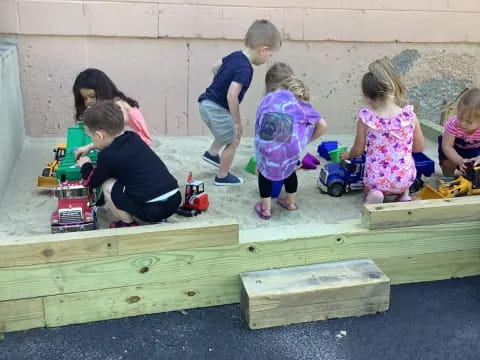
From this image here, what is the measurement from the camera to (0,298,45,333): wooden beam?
7.80 feet

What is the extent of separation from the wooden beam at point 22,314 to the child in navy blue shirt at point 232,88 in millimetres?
1518

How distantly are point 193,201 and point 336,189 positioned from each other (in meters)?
0.94

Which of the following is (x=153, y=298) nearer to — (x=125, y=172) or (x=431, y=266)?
(x=125, y=172)

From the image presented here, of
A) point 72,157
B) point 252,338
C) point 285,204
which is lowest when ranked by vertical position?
point 252,338

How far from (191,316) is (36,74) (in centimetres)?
271

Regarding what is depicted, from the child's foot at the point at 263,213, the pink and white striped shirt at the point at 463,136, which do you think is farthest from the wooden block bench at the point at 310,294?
the pink and white striped shirt at the point at 463,136

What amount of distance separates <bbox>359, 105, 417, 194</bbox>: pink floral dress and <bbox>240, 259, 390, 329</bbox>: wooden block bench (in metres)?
0.69

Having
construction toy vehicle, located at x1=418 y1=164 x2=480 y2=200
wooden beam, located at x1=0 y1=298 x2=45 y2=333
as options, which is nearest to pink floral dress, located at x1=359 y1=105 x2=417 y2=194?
construction toy vehicle, located at x1=418 y1=164 x2=480 y2=200

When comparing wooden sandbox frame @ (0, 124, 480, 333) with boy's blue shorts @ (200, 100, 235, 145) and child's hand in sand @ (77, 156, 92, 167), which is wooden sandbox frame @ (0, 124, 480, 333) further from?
boy's blue shorts @ (200, 100, 235, 145)

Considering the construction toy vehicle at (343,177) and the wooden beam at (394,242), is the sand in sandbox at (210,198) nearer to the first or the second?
the construction toy vehicle at (343,177)

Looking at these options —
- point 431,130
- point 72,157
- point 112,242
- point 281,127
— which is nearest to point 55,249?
point 112,242

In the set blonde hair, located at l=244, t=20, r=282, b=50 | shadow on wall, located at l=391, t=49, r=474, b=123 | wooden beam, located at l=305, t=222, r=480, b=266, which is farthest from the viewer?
shadow on wall, located at l=391, t=49, r=474, b=123

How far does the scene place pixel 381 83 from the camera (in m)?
3.01

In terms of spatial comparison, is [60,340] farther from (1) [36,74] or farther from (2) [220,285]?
(1) [36,74]
